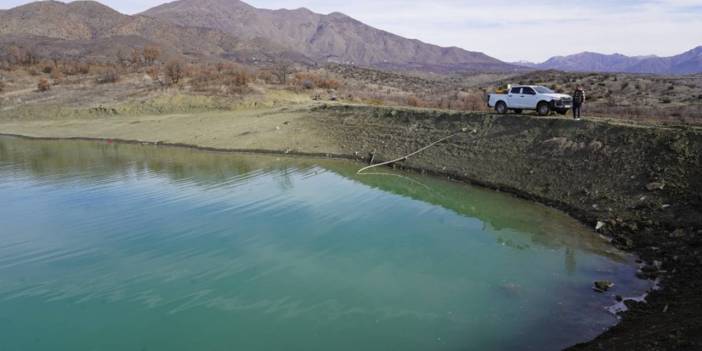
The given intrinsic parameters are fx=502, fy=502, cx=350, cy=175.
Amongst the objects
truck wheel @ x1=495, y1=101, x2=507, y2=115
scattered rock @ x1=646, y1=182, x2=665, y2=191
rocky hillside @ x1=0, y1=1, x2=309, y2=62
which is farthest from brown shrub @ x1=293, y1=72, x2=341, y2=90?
rocky hillside @ x1=0, y1=1, x2=309, y2=62

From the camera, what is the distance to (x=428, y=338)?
8562 mm

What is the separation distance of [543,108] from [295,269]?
604 inches

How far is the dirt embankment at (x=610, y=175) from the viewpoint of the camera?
8969 mm

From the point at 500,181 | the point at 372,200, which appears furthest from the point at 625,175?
the point at 372,200

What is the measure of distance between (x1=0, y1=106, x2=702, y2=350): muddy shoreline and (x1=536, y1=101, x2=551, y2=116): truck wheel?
1185 millimetres

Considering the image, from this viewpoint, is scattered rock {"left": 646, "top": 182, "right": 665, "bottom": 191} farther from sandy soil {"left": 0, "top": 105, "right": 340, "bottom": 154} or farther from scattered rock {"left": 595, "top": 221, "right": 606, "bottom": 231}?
sandy soil {"left": 0, "top": 105, "right": 340, "bottom": 154}

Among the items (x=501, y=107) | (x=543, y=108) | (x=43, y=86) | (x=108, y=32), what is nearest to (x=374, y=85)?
(x=43, y=86)

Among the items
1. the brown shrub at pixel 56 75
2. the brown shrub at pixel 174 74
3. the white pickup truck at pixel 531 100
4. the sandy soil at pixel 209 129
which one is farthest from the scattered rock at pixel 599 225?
the brown shrub at pixel 56 75

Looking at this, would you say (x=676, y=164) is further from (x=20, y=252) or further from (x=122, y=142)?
(x=122, y=142)

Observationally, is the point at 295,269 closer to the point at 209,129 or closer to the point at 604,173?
the point at 604,173

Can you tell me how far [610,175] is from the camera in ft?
53.3

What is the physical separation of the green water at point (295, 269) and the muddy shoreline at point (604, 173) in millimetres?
795

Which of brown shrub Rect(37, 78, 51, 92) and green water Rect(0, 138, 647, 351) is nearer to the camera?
green water Rect(0, 138, 647, 351)

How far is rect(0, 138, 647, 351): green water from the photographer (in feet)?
28.8
